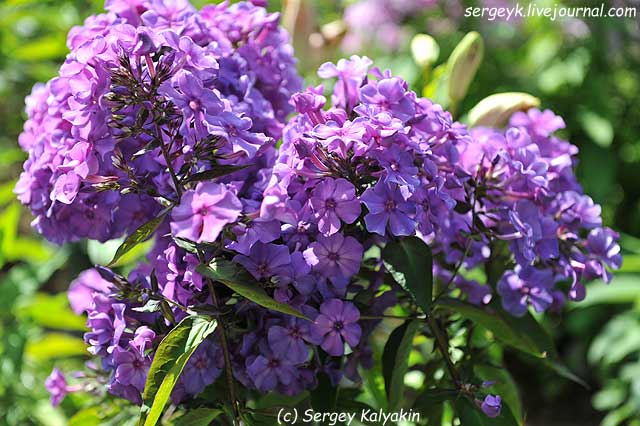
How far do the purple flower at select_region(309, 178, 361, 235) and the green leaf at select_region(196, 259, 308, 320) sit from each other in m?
0.07

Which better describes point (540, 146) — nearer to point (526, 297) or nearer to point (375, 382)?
point (526, 297)

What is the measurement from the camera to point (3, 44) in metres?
1.88

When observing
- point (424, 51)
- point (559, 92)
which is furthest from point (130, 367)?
point (559, 92)

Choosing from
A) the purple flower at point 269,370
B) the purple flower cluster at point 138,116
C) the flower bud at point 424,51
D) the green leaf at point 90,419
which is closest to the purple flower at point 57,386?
the green leaf at point 90,419

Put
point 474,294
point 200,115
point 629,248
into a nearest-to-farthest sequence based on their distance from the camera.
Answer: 1. point 200,115
2. point 474,294
3. point 629,248

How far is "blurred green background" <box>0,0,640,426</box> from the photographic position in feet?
5.79

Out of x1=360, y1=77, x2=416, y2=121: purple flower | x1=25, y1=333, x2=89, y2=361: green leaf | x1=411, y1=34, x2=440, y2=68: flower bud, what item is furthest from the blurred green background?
x1=360, y1=77, x2=416, y2=121: purple flower

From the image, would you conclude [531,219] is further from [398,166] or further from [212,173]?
[212,173]

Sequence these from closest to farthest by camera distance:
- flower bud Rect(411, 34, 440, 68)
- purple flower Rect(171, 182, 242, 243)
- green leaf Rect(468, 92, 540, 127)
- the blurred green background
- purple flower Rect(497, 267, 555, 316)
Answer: purple flower Rect(171, 182, 242, 243) → purple flower Rect(497, 267, 555, 316) → green leaf Rect(468, 92, 540, 127) → flower bud Rect(411, 34, 440, 68) → the blurred green background

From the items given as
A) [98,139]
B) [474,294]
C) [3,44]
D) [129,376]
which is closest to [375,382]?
[474,294]

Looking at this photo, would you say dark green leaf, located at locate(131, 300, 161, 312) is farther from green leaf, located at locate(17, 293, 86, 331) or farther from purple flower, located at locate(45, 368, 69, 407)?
green leaf, located at locate(17, 293, 86, 331)

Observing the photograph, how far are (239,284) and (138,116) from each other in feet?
0.54

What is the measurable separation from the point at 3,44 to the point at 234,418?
1.47m

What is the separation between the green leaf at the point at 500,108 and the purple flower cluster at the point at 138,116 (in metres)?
0.27
